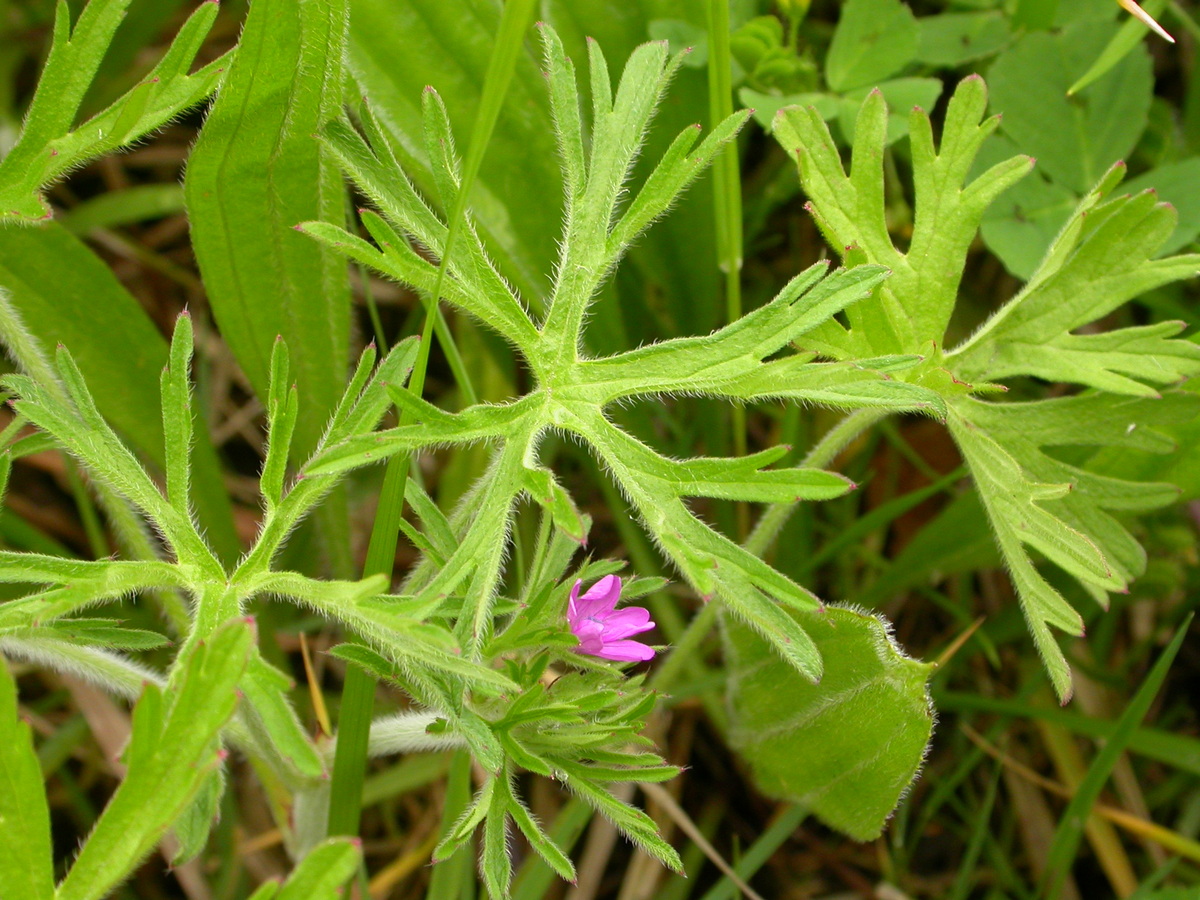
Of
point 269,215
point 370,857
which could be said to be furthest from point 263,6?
point 370,857

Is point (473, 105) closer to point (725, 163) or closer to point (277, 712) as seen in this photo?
point (725, 163)

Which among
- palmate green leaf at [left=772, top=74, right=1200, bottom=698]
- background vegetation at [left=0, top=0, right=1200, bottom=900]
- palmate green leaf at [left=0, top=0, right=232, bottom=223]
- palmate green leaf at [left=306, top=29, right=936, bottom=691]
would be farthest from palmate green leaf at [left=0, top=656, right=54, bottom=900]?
palmate green leaf at [left=772, top=74, right=1200, bottom=698]

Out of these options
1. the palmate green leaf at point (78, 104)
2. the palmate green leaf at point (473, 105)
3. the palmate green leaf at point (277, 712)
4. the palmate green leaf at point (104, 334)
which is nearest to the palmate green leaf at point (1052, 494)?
the palmate green leaf at point (473, 105)

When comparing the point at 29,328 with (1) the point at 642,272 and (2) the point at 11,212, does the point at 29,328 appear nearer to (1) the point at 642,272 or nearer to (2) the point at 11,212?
(2) the point at 11,212

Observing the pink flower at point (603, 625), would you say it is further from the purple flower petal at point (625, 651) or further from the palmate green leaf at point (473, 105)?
the palmate green leaf at point (473, 105)

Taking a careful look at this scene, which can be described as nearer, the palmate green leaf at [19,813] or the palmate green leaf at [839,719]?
the palmate green leaf at [19,813]

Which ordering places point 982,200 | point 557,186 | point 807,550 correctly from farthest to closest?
point 807,550
point 557,186
point 982,200

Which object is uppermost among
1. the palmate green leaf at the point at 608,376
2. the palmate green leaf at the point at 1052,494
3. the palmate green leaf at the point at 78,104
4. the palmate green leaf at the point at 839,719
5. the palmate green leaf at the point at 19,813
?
the palmate green leaf at the point at 78,104
